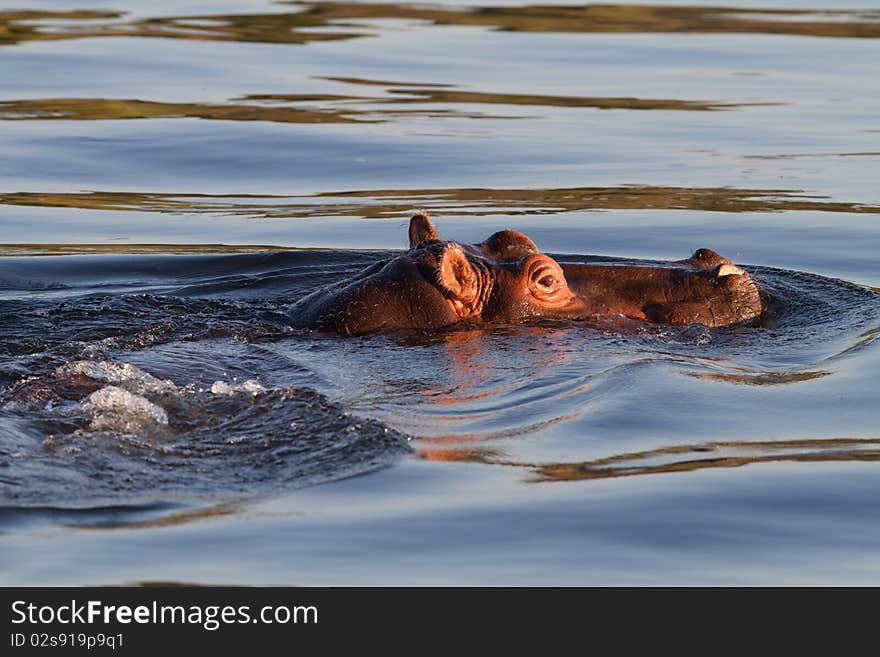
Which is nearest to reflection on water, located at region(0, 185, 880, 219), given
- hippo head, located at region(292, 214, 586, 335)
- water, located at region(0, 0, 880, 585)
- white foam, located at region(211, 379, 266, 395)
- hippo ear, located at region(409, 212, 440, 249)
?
water, located at region(0, 0, 880, 585)

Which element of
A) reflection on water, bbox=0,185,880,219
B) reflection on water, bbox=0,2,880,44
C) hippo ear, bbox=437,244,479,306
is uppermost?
reflection on water, bbox=0,2,880,44

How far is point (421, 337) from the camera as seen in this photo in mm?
8750

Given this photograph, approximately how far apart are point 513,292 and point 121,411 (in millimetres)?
2716

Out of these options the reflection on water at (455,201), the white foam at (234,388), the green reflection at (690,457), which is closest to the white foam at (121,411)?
the white foam at (234,388)

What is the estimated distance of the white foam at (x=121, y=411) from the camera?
268 inches

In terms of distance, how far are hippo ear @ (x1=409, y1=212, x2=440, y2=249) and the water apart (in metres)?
0.77

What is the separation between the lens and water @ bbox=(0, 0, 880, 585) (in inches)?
234

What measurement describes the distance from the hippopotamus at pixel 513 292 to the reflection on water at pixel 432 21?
14657mm

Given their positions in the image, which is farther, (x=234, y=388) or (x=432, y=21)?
(x=432, y=21)

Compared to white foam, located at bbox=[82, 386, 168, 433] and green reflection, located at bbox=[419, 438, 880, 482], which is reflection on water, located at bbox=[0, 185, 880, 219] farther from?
white foam, located at bbox=[82, 386, 168, 433]

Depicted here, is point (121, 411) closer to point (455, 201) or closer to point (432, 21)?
point (455, 201)

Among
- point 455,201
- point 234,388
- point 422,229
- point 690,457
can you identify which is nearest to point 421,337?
point 422,229

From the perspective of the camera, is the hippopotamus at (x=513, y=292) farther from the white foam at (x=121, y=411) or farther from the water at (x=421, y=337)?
the white foam at (x=121, y=411)

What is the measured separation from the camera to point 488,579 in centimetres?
555
